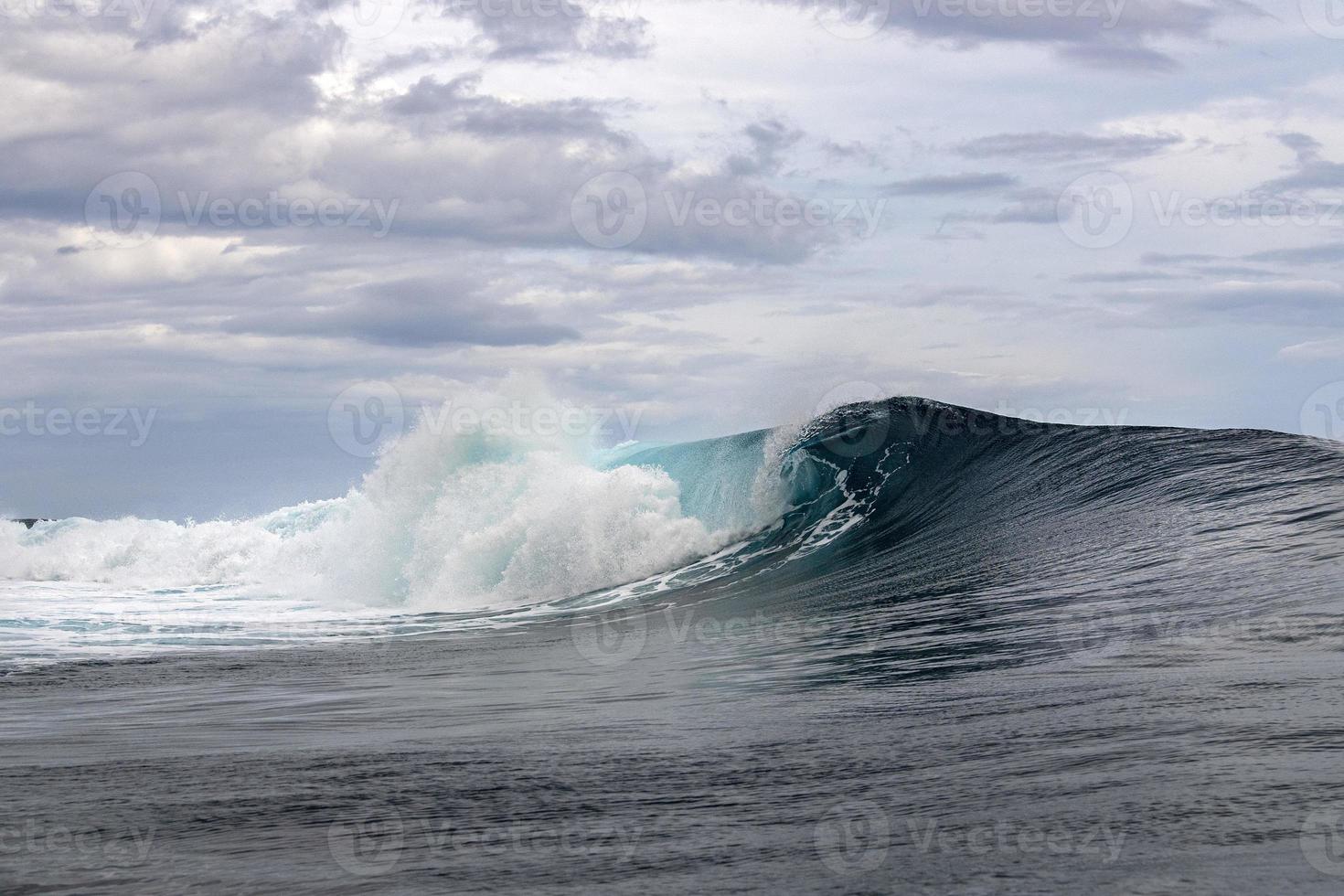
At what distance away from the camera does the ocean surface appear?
440 centimetres

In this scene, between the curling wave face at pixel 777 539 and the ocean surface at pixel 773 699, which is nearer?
the ocean surface at pixel 773 699

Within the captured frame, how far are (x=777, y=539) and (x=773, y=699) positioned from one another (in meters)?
12.2

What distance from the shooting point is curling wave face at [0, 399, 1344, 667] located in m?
12.6

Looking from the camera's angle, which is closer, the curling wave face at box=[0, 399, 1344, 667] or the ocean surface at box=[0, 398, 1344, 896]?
the ocean surface at box=[0, 398, 1344, 896]

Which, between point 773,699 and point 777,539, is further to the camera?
point 777,539

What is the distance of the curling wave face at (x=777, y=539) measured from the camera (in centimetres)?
1258

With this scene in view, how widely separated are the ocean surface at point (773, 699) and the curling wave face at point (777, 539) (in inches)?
3.8

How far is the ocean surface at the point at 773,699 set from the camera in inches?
173

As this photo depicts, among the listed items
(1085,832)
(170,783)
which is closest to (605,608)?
(170,783)

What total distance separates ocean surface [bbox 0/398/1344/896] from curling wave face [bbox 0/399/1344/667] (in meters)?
0.10

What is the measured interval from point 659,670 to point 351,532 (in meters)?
16.4

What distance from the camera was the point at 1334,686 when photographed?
6.28 meters

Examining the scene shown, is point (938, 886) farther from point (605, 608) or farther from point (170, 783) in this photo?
point (605, 608)

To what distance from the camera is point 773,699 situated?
8039 mm
